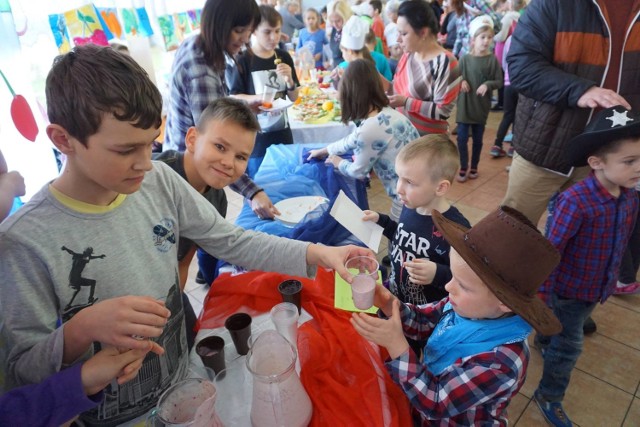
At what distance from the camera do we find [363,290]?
46.9 inches

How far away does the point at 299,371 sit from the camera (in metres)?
1.09

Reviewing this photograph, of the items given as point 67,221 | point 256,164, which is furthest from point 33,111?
point 67,221

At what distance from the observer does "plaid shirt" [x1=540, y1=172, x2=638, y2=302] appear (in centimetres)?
162

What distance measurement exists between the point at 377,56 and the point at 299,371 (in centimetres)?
422

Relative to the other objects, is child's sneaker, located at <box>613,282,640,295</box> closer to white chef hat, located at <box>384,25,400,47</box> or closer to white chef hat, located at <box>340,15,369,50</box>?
white chef hat, located at <box>340,15,369,50</box>

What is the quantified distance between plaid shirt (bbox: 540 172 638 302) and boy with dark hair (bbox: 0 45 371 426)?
5.32ft

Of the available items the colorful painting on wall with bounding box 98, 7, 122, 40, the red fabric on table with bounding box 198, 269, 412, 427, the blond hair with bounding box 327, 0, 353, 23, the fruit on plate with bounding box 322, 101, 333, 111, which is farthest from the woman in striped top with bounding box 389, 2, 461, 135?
the blond hair with bounding box 327, 0, 353, 23

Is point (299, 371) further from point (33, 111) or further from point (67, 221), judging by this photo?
point (33, 111)

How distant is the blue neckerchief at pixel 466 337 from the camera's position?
38.4 inches

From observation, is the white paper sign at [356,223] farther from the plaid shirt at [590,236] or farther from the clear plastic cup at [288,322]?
the plaid shirt at [590,236]

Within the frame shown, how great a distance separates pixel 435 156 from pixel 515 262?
34.1 inches

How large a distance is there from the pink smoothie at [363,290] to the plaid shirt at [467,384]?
0.22 meters

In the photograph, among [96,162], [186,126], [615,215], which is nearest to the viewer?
[96,162]

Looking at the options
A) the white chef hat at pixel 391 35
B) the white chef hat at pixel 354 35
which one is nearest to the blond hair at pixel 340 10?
the white chef hat at pixel 391 35
